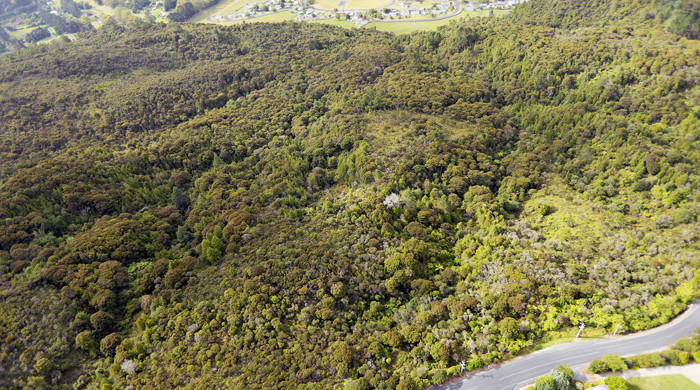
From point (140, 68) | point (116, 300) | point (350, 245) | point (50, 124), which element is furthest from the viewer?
point (140, 68)

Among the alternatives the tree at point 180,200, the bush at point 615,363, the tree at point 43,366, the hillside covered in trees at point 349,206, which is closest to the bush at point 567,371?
the bush at point 615,363

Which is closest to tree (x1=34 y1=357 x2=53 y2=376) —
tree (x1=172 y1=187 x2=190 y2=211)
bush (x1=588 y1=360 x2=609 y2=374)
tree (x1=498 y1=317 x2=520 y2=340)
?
tree (x1=172 y1=187 x2=190 y2=211)

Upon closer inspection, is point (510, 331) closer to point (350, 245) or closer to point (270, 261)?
point (350, 245)

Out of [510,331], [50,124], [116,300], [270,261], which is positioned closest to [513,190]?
[510,331]

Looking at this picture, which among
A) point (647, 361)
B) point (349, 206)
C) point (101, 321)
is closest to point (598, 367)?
point (647, 361)

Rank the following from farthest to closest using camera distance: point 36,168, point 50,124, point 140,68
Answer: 1. point 140,68
2. point 50,124
3. point 36,168

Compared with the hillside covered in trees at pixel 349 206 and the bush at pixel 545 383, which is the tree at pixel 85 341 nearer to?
the hillside covered in trees at pixel 349 206

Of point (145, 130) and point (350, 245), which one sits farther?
point (145, 130)
